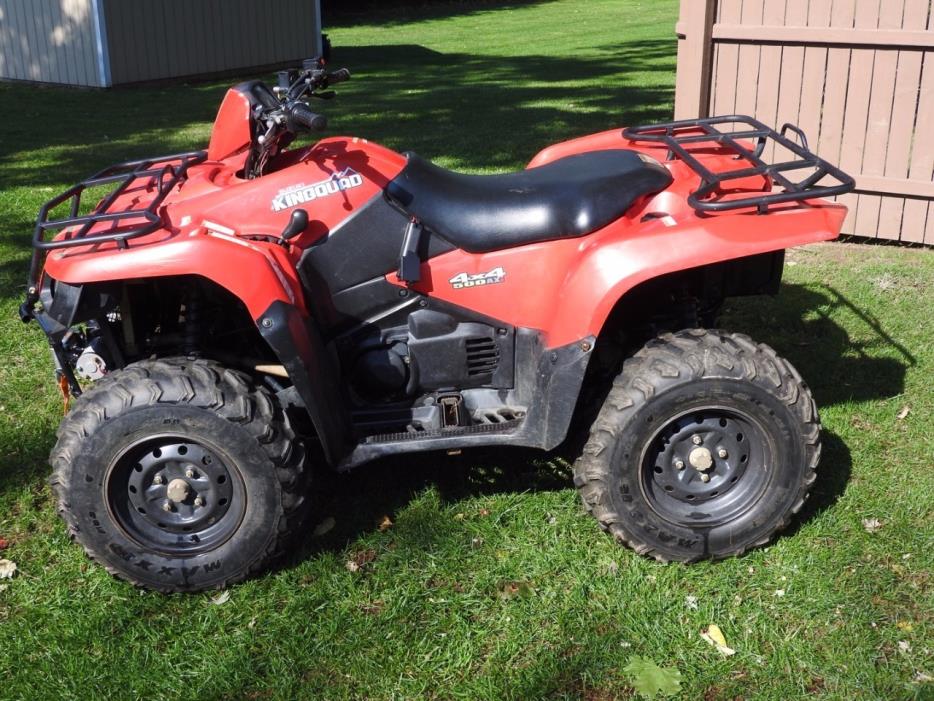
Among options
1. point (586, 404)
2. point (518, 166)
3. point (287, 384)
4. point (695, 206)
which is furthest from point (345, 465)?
point (518, 166)

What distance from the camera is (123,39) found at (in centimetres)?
1538

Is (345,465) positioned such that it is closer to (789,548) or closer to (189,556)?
(189,556)

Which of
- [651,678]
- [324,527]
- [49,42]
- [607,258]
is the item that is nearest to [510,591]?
[651,678]

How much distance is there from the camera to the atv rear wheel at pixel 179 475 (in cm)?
333

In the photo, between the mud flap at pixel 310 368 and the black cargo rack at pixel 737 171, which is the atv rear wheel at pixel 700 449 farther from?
the mud flap at pixel 310 368

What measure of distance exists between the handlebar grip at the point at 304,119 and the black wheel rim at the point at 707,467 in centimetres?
154

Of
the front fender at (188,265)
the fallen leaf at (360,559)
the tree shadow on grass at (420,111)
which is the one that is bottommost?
the fallen leaf at (360,559)

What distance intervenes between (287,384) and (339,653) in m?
1.05

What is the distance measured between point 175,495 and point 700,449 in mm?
1817

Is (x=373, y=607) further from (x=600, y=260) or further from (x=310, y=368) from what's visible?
(x=600, y=260)

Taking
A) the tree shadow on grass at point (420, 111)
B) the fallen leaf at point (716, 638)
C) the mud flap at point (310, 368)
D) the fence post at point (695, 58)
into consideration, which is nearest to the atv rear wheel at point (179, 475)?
the mud flap at point (310, 368)

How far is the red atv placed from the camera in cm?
336

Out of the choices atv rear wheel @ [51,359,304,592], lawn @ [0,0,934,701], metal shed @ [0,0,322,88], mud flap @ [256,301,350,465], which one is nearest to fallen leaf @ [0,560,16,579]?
lawn @ [0,0,934,701]

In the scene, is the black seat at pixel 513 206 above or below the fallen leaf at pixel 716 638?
above
